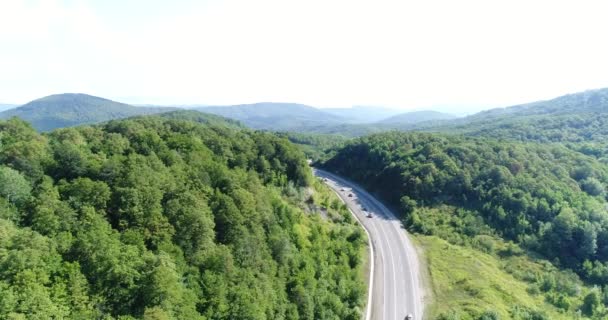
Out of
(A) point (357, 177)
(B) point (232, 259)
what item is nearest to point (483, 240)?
(A) point (357, 177)

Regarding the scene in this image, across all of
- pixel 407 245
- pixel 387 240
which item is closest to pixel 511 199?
pixel 407 245

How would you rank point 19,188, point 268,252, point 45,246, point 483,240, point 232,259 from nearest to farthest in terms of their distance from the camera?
point 45,246 < point 19,188 < point 232,259 < point 268,252 < point 483,240

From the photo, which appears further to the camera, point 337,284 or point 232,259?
point 337,284

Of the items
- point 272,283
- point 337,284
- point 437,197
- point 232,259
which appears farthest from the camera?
point 437,197

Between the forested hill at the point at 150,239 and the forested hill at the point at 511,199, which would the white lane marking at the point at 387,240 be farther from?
the forested hill at the point at 150,239

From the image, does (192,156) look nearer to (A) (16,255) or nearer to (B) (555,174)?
(A) (16,255)

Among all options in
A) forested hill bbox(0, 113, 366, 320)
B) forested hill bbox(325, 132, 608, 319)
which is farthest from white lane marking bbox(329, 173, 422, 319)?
forested hill bbox(0, 113, 366, 320)

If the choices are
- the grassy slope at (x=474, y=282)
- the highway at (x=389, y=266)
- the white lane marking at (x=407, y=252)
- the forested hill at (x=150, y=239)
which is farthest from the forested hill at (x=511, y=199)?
the forested hill at (x=150, y=239)
